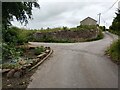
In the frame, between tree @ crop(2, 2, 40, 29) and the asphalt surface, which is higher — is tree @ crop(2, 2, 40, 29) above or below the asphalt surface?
above

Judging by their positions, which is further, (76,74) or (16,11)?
(16,11)

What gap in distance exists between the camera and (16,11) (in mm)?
24516

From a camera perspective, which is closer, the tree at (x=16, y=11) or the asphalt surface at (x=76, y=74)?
the asphalt surface at (x=76, y=74)

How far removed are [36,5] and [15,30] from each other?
484 centimetres

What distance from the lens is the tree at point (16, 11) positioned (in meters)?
23.4

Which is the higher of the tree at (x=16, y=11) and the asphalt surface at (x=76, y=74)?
the tree at (x=16, y=11)

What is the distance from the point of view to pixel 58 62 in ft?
64.1

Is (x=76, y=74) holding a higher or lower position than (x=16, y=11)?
lower

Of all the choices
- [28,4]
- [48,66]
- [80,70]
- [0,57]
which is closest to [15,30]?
[28,4]

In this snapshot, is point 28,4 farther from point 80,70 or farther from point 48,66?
point 80,70

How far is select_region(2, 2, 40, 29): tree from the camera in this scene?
23.4 meters

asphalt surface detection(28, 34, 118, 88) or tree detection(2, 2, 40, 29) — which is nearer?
asphalt surface detection(28, 34, 118, 88)

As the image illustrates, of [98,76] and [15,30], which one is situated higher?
[15,30]

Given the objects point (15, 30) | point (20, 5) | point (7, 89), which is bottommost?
point (7, 89)
